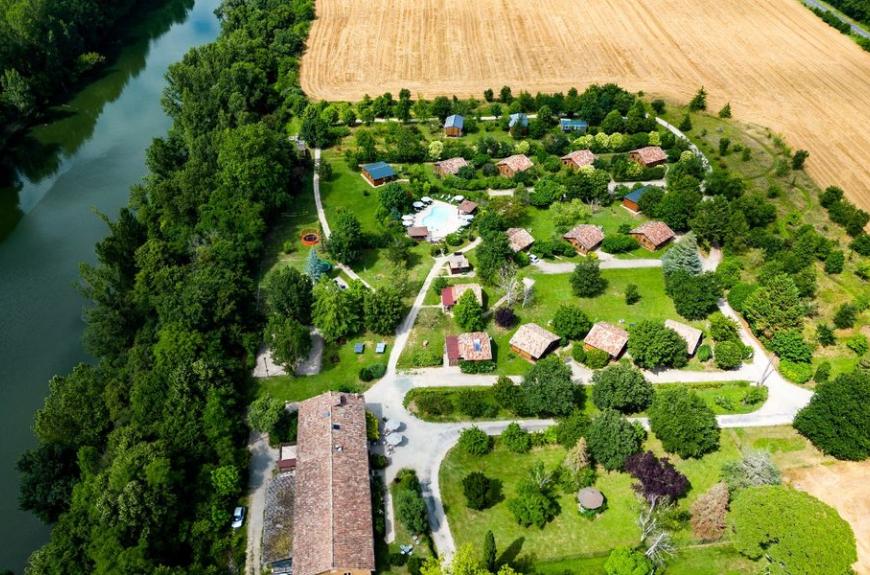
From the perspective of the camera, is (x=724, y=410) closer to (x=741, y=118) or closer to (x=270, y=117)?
(x=741, y=118)

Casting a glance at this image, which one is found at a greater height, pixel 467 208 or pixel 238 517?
pixel 238 517

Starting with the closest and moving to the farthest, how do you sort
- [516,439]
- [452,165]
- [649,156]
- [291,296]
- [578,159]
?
1. [516,439]
2. [291,296]
3. [452,165]
4. [578,159]
5. [649,156]

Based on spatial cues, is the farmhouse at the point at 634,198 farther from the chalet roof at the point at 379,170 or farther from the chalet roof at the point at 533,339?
the chalet roof at the point at 379,170

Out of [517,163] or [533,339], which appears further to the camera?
[517,163]

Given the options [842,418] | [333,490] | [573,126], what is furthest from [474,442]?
[573,126]

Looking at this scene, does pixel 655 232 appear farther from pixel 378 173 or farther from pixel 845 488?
pixel 378 173

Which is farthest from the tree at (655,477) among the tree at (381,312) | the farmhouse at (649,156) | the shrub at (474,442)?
the farmhouse at (649,156)

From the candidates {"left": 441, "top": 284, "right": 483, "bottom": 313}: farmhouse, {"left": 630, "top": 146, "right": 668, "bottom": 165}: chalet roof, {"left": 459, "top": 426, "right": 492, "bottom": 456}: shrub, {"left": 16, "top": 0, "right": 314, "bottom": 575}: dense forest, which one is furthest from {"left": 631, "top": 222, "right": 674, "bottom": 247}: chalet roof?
{"left": 16, "top": 0, "right": 314, "bottom": 575}: dense forest

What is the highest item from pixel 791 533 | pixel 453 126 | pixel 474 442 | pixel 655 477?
pixel 791 533

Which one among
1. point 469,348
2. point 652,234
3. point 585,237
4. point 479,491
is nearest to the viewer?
point 479,491
